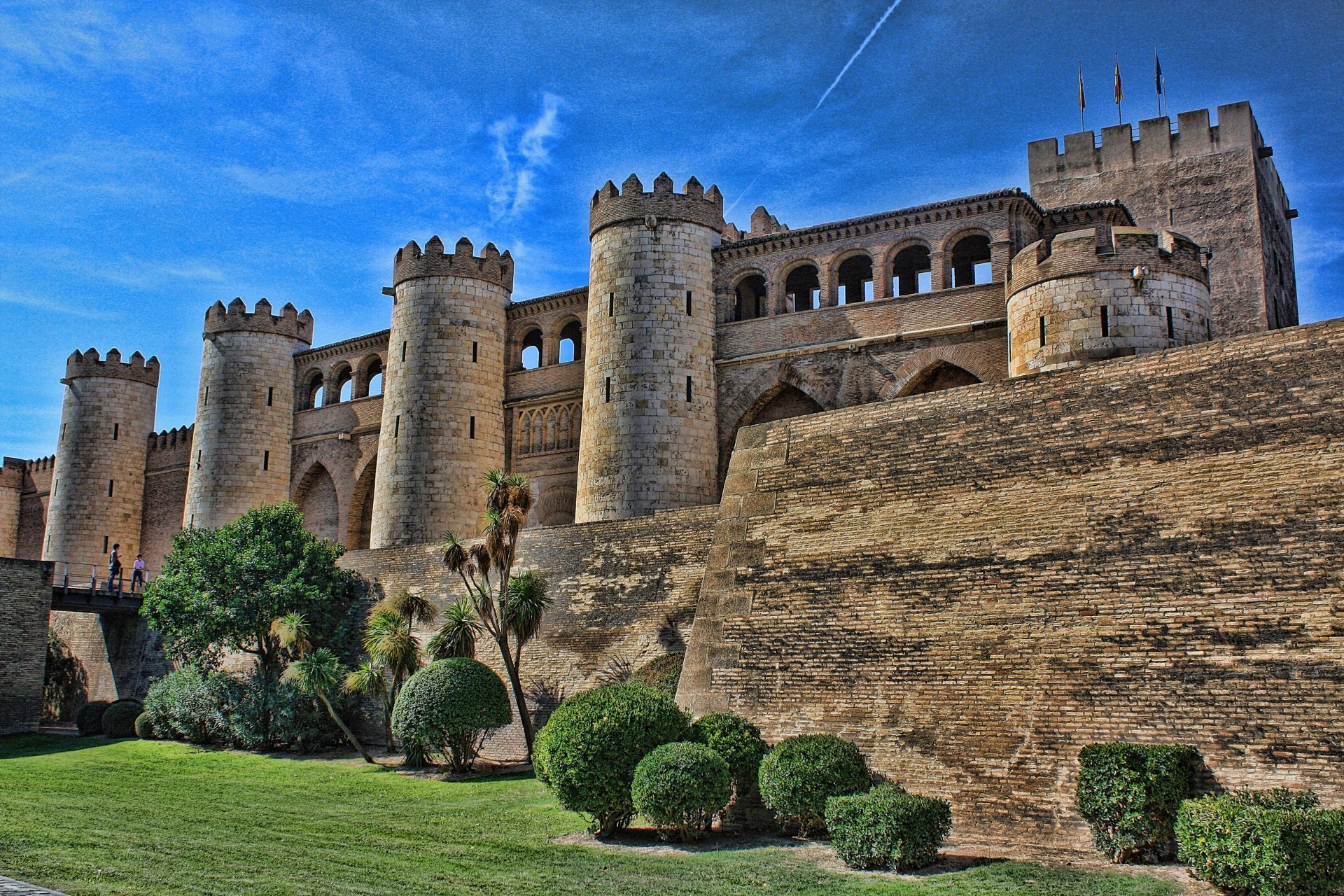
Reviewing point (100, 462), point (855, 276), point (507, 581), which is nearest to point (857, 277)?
point (855, 276)

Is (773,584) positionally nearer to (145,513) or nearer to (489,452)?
(489,452)

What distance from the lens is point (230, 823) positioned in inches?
598

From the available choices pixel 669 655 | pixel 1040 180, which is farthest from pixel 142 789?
pixel 1040 180

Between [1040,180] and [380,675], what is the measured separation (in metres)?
21.3

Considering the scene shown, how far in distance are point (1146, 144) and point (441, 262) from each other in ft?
61.4

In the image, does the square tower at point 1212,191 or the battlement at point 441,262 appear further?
the battlement at point 441,262

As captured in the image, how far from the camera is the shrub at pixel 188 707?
2548cm

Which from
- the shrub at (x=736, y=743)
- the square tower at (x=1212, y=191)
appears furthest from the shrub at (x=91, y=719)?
the square tower at (x=1212, y=191)

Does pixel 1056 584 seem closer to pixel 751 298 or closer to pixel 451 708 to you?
pixel 451 708

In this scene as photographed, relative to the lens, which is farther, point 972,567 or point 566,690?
point 566,690

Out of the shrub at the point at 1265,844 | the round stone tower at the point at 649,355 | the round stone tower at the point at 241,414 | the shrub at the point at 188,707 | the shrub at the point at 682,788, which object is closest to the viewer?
the shrub at the point at 1265,844

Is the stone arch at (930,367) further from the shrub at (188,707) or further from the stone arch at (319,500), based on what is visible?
the stone arch at (319,500)

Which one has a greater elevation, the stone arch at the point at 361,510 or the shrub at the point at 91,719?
the stone arch at the point at 361,510

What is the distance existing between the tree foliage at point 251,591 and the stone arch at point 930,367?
13.0 m
